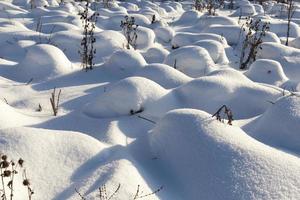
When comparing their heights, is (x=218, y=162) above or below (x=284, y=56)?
above

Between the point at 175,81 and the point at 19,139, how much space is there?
1.72 metres

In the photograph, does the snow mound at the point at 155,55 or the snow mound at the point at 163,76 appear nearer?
the snow mound at the point at 163,76

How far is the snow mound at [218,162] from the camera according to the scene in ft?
5.85

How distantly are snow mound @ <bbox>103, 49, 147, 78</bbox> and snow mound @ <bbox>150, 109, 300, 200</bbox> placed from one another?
170cm

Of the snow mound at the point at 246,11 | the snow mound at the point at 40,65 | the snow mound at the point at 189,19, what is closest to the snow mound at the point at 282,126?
the snow mound at the point at 40,65

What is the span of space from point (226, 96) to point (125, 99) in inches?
29.6

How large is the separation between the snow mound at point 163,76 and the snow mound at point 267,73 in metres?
0.72

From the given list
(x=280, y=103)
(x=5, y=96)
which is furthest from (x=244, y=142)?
(x=5, y=96)

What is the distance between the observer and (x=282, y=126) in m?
2.41

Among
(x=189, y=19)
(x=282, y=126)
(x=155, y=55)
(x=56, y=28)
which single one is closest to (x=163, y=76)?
(x=155, y=55)

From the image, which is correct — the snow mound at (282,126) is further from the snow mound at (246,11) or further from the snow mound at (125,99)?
the snow mound at (246,11)

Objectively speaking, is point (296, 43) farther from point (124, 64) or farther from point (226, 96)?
point (226, 96)

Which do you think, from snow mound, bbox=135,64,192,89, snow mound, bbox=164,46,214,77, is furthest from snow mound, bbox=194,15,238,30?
snow mound, bbox=135,64,192,89

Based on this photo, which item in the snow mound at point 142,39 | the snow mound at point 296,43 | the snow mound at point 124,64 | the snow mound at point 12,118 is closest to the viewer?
the snow mound at point 12,118
